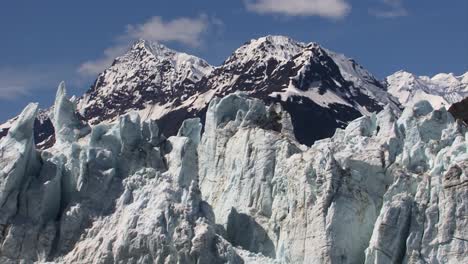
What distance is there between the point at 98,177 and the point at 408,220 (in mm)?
15429

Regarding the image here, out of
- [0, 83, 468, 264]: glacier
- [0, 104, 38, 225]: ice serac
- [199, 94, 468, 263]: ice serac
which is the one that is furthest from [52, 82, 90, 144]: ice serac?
[199, 94, 468, 263]: ice serac

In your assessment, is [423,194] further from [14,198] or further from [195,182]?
[14,198]

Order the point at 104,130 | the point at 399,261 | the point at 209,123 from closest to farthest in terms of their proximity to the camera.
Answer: the point at 399,261 < the point at 104,130 < the point at 209,123

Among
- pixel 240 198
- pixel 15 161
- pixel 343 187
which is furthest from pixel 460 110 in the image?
pixel 15 161

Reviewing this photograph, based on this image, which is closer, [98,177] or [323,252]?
[323,252]

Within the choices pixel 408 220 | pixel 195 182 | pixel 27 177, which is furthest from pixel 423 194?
pixel 27 177

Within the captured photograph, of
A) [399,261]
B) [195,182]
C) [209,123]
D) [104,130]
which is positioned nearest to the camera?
[399,261]

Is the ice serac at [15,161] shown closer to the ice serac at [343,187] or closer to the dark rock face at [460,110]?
the ice serac at [343,187]

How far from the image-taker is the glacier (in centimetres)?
4816

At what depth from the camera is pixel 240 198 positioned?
54.9 meters

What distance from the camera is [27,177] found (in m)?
51.6

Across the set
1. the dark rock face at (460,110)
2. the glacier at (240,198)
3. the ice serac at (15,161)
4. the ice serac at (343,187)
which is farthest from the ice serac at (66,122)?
the dark rock face at (460,110)

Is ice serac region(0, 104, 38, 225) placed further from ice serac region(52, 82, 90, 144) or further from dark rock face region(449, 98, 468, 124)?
dark rock face region(449, 98, 468, 124)

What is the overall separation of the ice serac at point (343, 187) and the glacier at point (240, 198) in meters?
0.07
